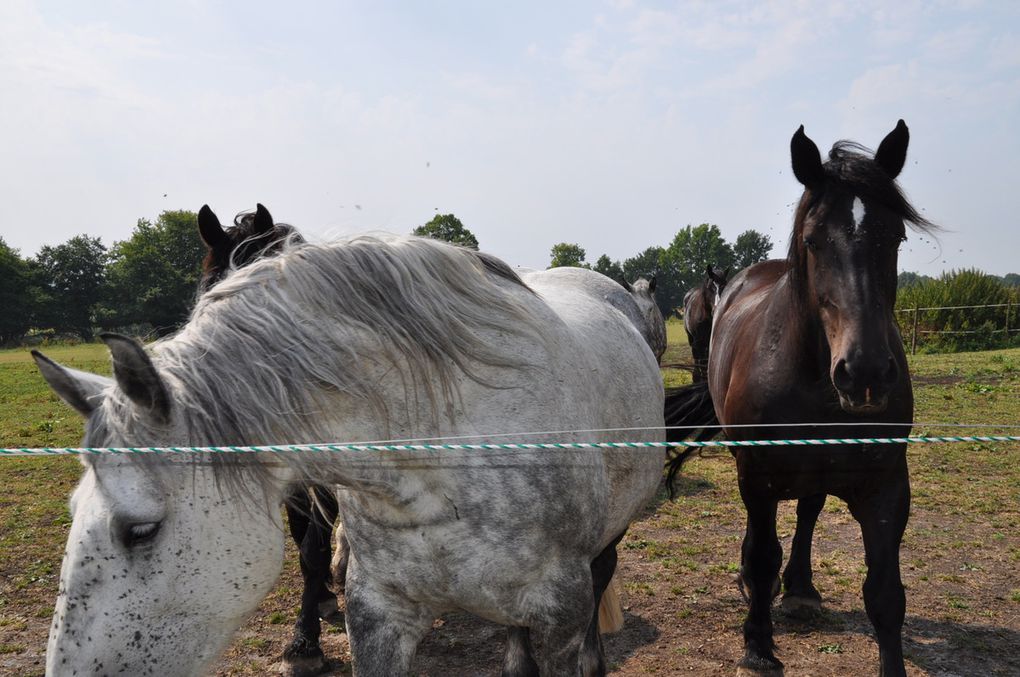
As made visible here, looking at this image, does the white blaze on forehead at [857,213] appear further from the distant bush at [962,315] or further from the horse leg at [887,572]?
the distant bush at [962,315]

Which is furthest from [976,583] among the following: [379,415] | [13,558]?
[13,558]

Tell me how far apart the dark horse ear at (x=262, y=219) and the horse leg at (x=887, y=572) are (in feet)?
10.1

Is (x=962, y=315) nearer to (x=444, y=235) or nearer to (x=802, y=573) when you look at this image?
(x=802, y=573)

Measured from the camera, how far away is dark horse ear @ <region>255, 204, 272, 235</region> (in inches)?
132

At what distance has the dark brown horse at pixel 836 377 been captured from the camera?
257 cm

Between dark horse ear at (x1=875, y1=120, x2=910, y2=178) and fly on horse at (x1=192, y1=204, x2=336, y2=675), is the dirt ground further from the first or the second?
dark horse ear at (x1=875, y1=120, x2=910, y2=178)

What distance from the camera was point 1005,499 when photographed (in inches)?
230

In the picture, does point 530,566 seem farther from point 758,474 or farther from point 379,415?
point 758,474

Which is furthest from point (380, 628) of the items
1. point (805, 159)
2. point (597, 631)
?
point (805, 159)

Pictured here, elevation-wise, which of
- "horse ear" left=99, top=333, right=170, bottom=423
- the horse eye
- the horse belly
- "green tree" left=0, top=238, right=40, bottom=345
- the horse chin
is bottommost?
the horse belly

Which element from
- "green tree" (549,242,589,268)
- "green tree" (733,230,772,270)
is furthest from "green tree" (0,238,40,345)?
"green tree" (733,230,772,270)

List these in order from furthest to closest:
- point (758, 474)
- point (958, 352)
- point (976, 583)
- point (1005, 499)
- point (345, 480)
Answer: point (958, 352) → point (1005, 499) → point (976, 583) → point (758, 474) → point (345, 480)

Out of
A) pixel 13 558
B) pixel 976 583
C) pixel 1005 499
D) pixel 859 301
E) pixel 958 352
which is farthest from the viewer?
pixel 958 352

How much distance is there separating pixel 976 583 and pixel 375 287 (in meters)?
4.43
